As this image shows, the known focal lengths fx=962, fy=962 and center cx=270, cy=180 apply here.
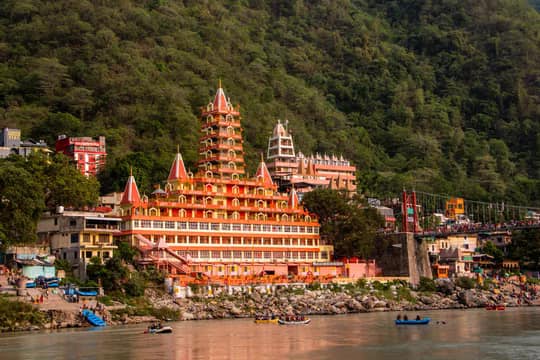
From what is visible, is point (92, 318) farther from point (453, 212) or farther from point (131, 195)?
point (453, 212)

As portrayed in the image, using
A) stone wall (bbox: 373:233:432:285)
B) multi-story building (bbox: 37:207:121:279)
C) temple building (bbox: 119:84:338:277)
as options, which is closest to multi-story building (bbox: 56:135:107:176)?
temple building (bbox: 119:84:338:277)

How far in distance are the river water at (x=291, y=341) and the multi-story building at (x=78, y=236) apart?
38.9 ft

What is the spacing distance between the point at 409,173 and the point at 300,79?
150 ft

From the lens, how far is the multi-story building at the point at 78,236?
7938 cm

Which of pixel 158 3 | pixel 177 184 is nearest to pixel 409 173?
pixel 158 3

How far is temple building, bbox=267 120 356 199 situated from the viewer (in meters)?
128

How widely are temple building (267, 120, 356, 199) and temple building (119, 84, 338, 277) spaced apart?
24384 mm

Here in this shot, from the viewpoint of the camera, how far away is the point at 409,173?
153000 millimetres

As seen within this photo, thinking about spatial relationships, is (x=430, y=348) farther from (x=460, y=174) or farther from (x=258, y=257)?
(x=460, y=174)

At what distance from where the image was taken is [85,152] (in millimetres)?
115812

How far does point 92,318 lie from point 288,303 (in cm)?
1946

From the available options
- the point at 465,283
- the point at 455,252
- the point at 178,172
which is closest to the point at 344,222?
the point at 465,283

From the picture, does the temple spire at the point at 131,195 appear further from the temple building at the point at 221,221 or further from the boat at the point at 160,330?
the boat at the point at 160,330

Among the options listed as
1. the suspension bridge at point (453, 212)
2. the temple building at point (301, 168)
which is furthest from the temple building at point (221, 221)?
the temple building at point (301, 168)
